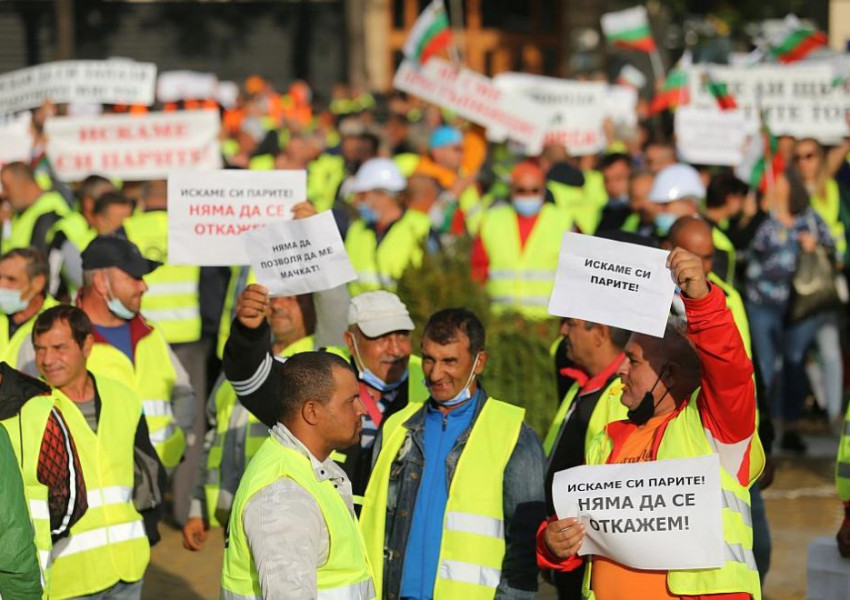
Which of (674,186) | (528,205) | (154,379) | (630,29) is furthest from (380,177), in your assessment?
(630,29)

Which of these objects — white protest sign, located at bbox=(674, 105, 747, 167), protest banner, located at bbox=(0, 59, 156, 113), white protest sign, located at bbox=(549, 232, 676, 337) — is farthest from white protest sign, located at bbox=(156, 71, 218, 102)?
white protest sign, located at bbox=(549, 232, 676, 337)

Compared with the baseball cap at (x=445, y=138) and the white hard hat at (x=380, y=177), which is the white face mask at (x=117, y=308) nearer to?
the white hard hat at (x=380, y=177)

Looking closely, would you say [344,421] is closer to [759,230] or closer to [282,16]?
[759,230]

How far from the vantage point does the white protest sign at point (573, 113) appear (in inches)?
636

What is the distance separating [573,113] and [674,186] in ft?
17.7

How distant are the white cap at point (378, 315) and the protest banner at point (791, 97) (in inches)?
292

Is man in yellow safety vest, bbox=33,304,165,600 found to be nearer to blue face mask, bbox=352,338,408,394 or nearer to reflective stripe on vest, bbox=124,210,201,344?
blue face mask, bbox=352,338,408,394

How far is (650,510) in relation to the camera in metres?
5.07

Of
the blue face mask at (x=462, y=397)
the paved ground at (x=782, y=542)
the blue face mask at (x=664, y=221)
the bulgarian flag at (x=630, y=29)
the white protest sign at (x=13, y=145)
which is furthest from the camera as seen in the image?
the bulgarian flag at (x=630, y=29)

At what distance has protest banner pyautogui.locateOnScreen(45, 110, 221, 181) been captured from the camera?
12391mm

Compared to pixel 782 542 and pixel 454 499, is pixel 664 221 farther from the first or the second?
pixel 454 499

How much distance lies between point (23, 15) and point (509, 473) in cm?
2906

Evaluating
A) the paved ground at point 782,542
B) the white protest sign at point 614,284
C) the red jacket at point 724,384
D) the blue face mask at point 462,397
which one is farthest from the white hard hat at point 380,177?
the red jacket at point 724,384

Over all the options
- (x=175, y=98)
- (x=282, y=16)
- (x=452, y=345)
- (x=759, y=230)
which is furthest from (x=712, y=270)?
(x=282, y=16)
